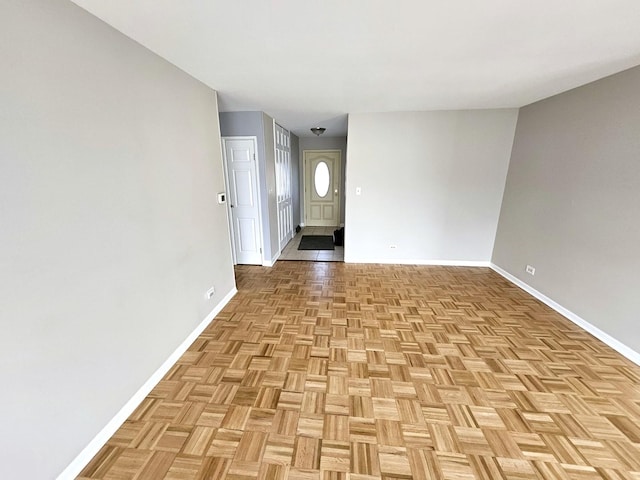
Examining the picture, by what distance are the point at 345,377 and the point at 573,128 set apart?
3377mm

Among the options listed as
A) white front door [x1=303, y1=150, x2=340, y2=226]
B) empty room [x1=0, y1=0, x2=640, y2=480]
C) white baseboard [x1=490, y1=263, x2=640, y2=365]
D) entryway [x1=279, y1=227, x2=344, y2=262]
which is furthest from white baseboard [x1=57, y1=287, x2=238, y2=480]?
white front door [x1=303, y1=150, x2=340, y2=226]

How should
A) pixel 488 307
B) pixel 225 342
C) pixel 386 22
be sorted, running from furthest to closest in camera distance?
pixel 488 307
pixel 225 342
pixel 386 22

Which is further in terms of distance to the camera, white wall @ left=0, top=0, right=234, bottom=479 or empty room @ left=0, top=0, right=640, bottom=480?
empty room @ left=0, top=0, right=640, bottom=480

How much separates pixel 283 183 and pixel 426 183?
103 inches

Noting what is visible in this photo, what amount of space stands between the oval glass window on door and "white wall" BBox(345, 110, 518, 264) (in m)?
3.09

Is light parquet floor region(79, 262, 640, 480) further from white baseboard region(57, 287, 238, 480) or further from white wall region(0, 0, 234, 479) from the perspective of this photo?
white wall region(0, 0, 234, 479)

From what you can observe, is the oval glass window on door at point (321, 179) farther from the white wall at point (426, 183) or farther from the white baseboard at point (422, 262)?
the white baseboard at point (422, 262)

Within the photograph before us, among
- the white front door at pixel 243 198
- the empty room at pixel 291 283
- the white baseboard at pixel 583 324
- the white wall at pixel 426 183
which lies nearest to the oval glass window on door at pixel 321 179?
the white wall at pixel 426 183

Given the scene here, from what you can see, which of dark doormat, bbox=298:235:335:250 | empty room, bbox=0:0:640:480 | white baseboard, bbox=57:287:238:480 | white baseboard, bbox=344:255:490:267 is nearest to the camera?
empty room, bbox=0:0:640:480

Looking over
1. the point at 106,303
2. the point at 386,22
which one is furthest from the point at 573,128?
the point at 106,303

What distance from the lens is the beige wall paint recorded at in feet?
7.22

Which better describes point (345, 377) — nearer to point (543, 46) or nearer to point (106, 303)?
point (106, 303)

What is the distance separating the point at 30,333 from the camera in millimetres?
1116

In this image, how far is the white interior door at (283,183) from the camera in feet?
15.5
